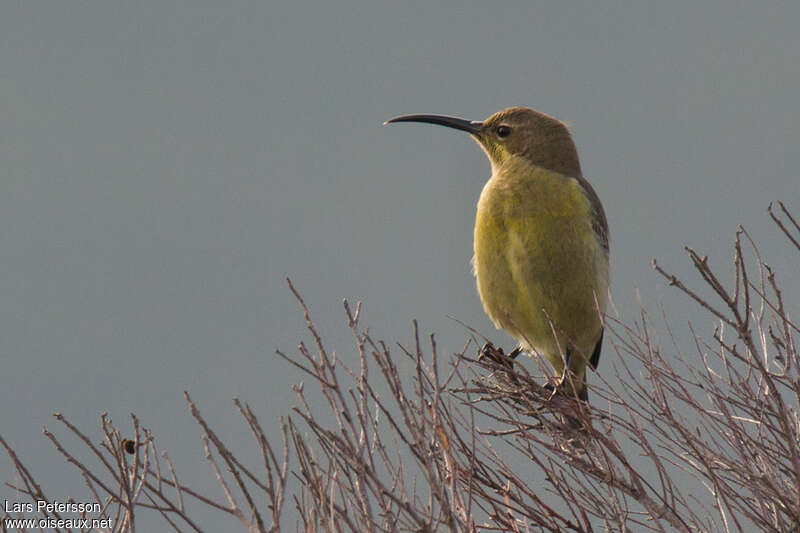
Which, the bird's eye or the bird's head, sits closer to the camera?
the bird's head

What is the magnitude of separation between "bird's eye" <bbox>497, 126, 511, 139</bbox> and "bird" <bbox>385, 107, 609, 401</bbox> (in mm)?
572

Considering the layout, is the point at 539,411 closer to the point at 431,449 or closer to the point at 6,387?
the point at 431,449

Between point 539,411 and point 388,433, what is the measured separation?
4.91 ft

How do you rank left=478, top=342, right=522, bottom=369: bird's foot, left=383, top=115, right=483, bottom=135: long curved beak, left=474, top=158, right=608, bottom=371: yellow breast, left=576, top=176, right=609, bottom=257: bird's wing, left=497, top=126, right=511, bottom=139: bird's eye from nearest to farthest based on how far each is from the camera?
1. left=478, top=342, right=522, bottom=369: bird's foot
2. left=474, top=158, right=608, bottom=371: yellow breast
3. left=576, top=176, right=609, bottom=257: bird's wing
4. left=497, top=126, right=511, bottom=139: bird's eye
5. left=383, top=115, right=483, bottom=135: long curved beak

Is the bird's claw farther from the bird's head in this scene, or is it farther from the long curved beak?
the long curved beak

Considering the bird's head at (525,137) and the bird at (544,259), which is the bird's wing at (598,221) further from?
the bird's head at (525,137)

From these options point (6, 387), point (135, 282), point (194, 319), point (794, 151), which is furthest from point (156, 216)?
point (794, 151)

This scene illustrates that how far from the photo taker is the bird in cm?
802

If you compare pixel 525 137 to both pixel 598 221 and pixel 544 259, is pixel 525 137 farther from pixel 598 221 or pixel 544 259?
pixel 544 259

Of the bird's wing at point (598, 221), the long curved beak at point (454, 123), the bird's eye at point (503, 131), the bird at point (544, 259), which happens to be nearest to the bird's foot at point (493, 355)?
the bird at point (544, 259)

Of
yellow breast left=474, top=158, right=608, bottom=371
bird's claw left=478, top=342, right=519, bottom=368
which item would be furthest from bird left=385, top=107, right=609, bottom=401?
bird's claw left=478, top=342, right=519, bottom=368

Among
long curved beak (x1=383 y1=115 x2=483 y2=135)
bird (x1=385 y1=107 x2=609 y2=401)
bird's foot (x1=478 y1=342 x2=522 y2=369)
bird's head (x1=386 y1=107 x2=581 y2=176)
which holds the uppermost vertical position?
long curved beak (x1=383 y1=115 x2=483 y2=135)

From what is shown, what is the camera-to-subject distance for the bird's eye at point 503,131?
30.6 ft

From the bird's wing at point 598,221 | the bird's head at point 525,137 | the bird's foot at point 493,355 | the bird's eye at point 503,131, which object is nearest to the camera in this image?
the bird's foot at point 493,355
